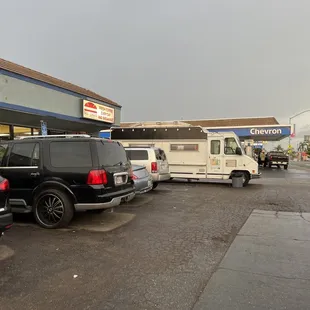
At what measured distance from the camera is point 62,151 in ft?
22.2

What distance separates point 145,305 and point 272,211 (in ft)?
20.5

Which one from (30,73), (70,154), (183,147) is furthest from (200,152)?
(70,154)

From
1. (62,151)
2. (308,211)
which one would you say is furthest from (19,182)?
(308,211)

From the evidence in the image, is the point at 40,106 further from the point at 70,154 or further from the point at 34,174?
the point at 70,154

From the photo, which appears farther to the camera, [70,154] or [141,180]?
[141,180]

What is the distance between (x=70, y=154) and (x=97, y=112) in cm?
1197

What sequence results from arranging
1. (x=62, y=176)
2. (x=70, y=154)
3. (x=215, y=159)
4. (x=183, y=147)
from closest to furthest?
(x=62, y=176) < (x=70, y=154) < (x=215, y=159) < (x=183, y=147)

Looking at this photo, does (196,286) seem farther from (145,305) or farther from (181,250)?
(181,250)

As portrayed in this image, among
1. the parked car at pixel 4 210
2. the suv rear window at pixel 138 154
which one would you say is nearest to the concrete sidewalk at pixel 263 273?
the parked car at pixel 4 210

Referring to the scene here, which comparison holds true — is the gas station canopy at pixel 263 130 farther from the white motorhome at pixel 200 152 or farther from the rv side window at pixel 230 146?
the rv side window at pixel 230 146

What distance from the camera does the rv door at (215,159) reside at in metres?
15.3

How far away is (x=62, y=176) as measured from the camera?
656cm

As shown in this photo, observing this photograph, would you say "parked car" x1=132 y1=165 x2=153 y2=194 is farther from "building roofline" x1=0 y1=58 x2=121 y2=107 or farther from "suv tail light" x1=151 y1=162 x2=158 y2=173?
"building roofline" x1=0 y1=58 x2=121 y2=107

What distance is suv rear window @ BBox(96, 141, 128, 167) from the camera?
6648 mm
